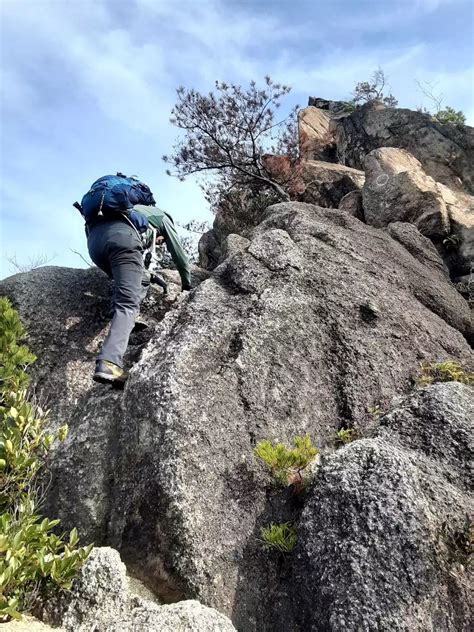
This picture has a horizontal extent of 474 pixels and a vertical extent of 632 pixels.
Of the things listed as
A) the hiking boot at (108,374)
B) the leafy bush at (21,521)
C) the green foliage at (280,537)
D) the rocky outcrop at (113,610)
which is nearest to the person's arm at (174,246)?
A: the hiking boot at (108,374)

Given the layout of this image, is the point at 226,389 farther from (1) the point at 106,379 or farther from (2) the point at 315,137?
(2) the point at 315,137

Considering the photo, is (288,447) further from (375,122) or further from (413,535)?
(375,122)

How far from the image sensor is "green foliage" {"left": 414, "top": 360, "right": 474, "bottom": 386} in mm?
5930

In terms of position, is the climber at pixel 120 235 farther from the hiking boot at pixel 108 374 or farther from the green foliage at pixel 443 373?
the green foliage at pixel 443 373

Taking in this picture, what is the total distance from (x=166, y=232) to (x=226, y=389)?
10.4ft

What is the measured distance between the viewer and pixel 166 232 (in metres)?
7.61

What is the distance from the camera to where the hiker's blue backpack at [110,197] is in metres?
6.46

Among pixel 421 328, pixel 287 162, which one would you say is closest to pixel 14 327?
pixel 421 328

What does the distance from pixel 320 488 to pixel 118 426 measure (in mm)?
2217

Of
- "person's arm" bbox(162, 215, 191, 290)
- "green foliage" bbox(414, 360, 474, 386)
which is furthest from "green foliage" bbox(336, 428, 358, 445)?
"person's arm" bbox(162, 215, 191, 290)

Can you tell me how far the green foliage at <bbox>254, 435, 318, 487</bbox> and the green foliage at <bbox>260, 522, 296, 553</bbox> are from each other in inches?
17.4

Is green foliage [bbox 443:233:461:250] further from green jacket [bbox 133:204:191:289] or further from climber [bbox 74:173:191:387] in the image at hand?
climber [bbox 74:173:191:387]

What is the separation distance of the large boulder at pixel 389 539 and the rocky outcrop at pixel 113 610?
0.77 meters

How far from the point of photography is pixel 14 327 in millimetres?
5699
